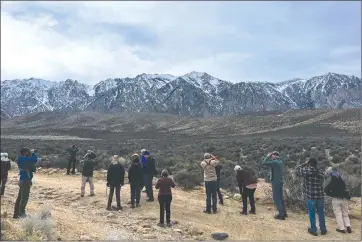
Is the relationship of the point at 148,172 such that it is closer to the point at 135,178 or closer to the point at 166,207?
the point at 135,178

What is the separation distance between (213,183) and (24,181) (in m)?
5.29

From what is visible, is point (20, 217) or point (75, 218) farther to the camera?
point (75, 218)

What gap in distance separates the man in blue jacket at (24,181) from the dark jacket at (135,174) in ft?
10.4

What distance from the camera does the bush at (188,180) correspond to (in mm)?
17502

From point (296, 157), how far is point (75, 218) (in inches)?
856

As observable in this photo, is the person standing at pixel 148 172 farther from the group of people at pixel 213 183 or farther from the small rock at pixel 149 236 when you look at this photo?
the small rock at pixel 149 236

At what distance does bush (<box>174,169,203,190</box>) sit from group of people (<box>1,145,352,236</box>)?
3.27 metres

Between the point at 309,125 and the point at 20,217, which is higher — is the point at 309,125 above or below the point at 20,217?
above

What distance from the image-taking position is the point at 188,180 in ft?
58.3

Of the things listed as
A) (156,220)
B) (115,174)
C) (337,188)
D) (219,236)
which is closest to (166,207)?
(156,220)

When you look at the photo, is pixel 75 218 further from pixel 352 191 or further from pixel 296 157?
pixel 296 157

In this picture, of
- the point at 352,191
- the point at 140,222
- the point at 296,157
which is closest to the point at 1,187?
the point at 140,222

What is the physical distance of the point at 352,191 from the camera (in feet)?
55.6

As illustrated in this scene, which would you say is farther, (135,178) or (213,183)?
(135,178)
